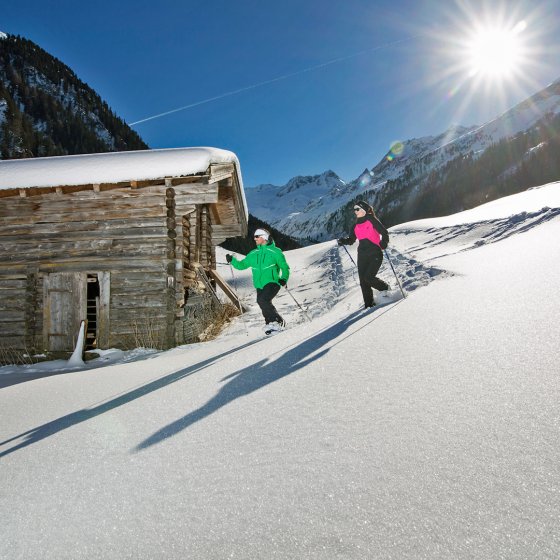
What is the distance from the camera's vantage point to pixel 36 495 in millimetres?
1293

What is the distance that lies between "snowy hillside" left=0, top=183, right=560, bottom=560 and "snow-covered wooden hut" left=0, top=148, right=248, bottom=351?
14.7ft

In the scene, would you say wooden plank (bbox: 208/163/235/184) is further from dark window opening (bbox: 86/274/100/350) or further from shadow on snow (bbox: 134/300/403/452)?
shadow on snow (bbox: 134/300/403/452)

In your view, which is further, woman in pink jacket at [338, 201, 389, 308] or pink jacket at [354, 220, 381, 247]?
pink jacket at [354, 220, 381, 247]

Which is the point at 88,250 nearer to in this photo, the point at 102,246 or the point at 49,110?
the point at 102,246

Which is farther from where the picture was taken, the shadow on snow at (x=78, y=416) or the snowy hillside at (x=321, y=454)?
the shadow on snow at (x=78, y=416)

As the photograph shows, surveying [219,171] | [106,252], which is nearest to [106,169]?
[106,252]

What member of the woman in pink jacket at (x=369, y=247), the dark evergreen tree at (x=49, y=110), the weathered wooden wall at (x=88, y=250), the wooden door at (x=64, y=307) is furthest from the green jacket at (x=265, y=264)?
the dark evergreen tree at (x=49, y=110)

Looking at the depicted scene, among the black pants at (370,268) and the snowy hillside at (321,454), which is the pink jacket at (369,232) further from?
the snowy hillside at (321,454)

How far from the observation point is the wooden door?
7215 mm

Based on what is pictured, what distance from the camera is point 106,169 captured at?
687cm

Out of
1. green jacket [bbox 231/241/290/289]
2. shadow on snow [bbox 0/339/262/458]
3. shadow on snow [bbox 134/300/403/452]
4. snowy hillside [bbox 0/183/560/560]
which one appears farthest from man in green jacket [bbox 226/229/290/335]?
snowy hillside [bbox 0/183/560/560]

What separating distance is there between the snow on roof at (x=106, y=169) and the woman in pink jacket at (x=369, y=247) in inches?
131

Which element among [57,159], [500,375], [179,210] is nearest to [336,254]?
[179,210]

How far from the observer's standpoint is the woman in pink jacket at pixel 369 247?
4777mm
